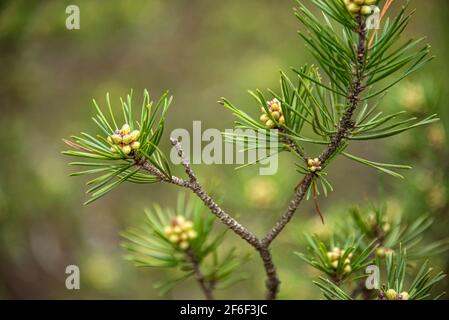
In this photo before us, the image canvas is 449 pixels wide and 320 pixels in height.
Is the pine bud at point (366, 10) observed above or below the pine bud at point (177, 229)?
above

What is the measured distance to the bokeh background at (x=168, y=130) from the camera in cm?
100

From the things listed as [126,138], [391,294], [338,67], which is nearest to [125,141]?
[126,138]

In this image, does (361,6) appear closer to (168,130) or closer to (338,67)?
(338,67)

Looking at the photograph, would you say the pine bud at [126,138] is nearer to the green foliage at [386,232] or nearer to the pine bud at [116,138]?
the pine bud at [116,138]

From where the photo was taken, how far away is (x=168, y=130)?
2088 mm

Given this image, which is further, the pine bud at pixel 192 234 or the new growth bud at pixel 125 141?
the pine bud at pixel 192 234

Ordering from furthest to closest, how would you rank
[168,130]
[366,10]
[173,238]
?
1. [168,130]
2. [173,238]
3. [366,10]

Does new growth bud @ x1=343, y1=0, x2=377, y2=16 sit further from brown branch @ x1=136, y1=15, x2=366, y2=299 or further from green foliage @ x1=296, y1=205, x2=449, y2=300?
green foliage @ x1=296, y1=205, x2=449, y2=300

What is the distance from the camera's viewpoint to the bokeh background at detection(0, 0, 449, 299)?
100 cm

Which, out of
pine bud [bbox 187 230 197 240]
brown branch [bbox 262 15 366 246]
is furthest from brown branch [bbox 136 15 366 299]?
pine bud [bbox 187 230 197 240]

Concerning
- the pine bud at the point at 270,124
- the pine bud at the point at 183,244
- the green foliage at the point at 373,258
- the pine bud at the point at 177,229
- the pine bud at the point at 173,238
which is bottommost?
the green foliage at the point at 373,258

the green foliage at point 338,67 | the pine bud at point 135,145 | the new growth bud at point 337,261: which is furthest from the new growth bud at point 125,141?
the new growth bud at point 337,261

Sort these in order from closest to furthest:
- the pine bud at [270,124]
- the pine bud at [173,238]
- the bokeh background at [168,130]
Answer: the pine bud at [270,124]
the pine bud at [173,238]
the bokeh background at [168,130]

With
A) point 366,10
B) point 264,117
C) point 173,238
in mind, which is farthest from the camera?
point 173,238
